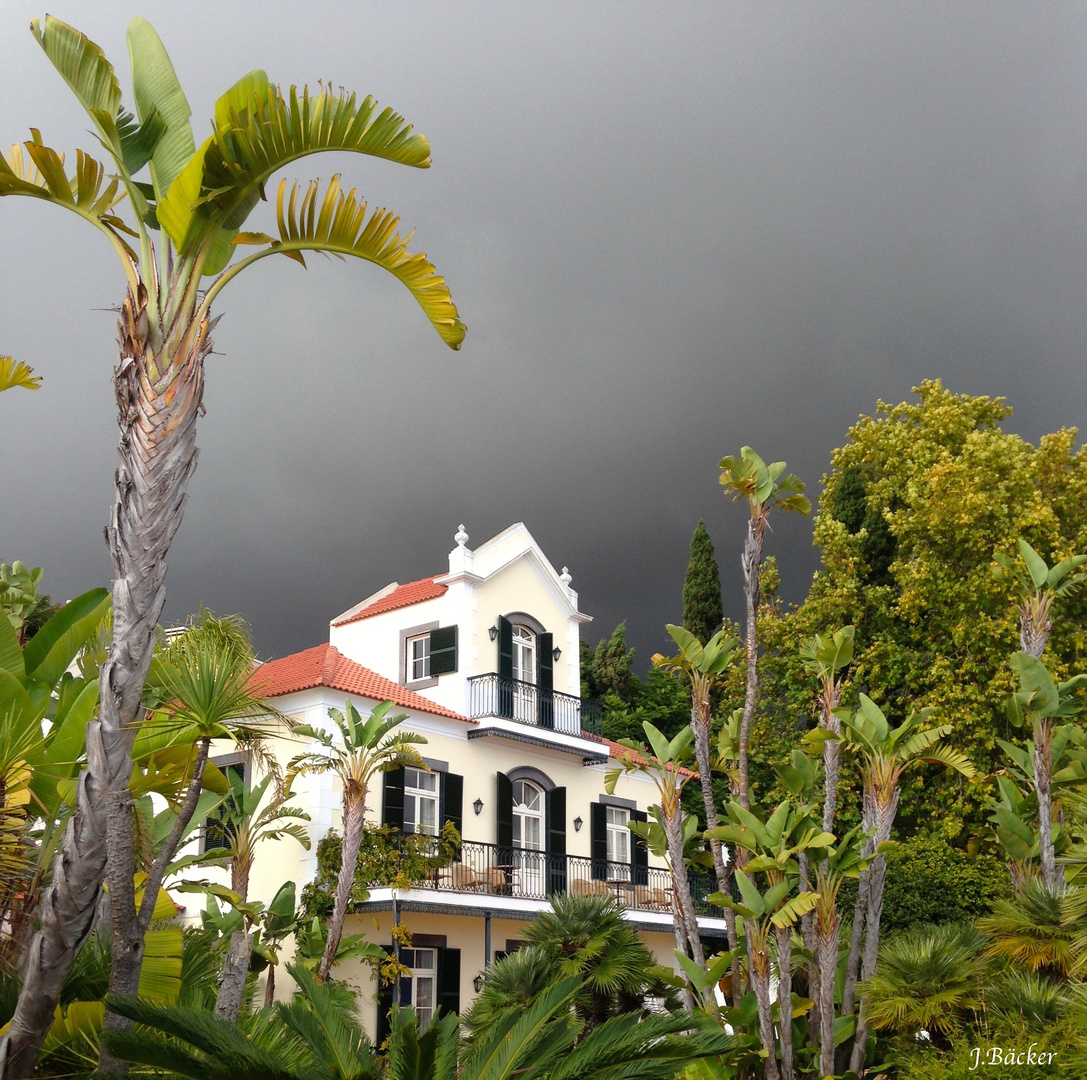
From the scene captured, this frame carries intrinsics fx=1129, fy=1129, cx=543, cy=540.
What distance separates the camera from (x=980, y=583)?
24.2 m

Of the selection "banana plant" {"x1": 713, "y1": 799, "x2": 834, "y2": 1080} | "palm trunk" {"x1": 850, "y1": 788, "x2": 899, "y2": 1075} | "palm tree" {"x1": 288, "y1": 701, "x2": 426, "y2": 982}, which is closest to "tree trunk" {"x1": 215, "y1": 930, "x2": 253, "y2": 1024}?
"palm tree" {"x1": 288, "y1": 701, "x2": 426, "y2": 982}

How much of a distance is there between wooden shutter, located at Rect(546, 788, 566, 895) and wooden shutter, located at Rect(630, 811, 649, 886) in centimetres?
191

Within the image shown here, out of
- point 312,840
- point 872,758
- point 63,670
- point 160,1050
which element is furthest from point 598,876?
point 160,1050

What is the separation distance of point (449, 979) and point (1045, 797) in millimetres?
10651

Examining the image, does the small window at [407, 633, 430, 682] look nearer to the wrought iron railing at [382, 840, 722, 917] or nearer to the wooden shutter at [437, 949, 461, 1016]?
the wrought iron railing at [382, 840, 722, 917]

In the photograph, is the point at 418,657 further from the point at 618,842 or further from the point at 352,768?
the point at 352,768

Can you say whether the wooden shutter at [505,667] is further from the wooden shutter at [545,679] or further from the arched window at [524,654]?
the wooden shutter at [545,679]

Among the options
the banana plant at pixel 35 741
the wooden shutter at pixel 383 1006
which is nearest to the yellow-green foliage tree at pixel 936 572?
the wooden shutter at pixel 383 1006

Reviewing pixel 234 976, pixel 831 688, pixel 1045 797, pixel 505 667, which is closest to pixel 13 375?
pixel 234 976

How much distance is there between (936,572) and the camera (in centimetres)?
2497

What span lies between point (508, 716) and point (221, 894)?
10.1 meters

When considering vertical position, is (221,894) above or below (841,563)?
below

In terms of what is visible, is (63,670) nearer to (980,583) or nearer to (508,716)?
(508,716)
